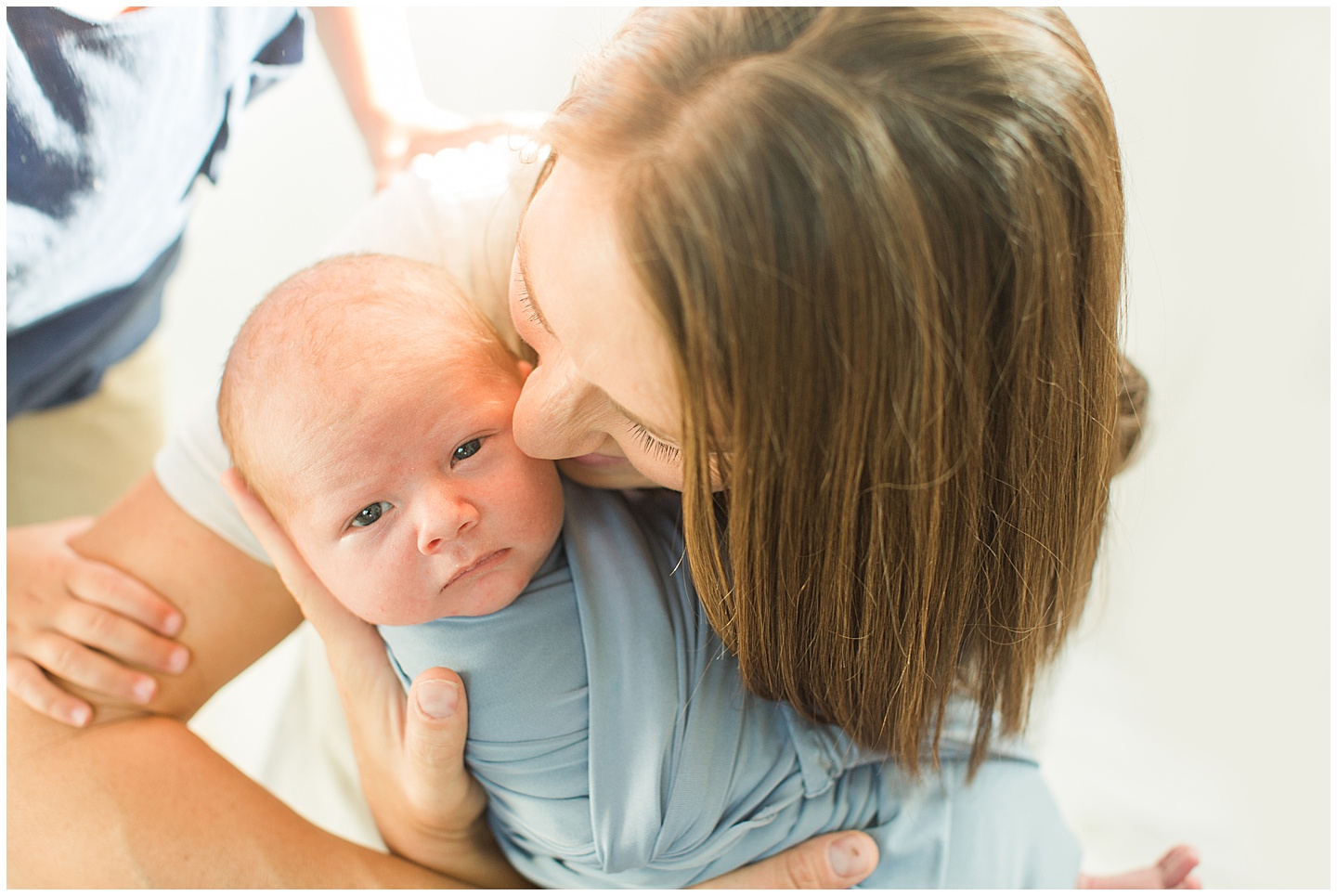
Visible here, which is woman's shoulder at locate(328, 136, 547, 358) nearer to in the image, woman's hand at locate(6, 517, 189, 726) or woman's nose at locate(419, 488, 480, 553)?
woman's nose at locate(419, 488, 480, 553)

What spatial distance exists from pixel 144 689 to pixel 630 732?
20.1 inches

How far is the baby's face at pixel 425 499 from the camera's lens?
77 cm

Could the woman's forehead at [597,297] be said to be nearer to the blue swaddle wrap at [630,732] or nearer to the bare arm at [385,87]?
the blue swaddle wrap at [630,732]

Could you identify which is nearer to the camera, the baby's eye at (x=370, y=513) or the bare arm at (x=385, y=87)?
the baby's eye at (x=370, y=513)

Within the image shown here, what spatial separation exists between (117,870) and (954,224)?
943 mm

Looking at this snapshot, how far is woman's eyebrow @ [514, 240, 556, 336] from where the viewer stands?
2.23ft

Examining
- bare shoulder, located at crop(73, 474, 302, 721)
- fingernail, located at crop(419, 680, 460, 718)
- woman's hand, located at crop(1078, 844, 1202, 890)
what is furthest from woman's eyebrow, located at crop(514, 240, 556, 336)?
woman's hand, located at crop(1078, 844, 1202, 890)

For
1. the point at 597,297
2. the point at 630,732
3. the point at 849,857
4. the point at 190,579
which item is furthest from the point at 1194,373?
the point at 190,579

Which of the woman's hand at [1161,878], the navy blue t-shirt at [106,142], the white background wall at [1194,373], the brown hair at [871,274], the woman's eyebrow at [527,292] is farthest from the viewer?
the white background wall at [1194,373]

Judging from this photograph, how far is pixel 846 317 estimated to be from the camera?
23.1 inches

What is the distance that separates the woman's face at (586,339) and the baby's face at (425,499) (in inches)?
2.6

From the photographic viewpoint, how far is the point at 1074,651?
153cm

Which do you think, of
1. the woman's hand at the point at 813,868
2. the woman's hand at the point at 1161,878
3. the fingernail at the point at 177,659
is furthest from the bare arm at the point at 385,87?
the woman's hand at the point at 1161,878

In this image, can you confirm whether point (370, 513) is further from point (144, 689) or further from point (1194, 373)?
point (1194, 373)
